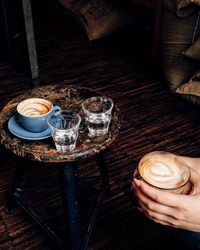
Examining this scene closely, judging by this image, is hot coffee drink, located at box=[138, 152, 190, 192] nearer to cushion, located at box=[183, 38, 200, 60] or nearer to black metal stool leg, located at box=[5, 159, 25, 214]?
black metal stool leg, located at box=[5, 159, 25, 214]

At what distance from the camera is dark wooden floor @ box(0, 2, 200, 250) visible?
6.53ft

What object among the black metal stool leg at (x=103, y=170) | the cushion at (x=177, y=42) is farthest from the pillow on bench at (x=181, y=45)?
the black metal stool leg at (x=103, y=170)

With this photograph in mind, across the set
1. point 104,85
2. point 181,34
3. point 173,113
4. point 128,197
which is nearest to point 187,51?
point 181,34

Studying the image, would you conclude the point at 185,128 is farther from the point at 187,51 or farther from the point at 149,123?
the point at 187,51

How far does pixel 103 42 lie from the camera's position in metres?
4.32

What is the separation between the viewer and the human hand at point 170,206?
1.22 meters

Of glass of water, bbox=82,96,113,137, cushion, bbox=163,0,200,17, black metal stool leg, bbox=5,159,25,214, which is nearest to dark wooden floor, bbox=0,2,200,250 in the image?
black metal stool leg, bbox=5,159,25,214

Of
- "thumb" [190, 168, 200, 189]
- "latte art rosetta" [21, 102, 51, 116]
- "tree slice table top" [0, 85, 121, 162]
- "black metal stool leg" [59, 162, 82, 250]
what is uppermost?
"latte art rosetta" [21, 102, 51, 116]

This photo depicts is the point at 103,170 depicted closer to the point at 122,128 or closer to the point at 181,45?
the point at 122,128

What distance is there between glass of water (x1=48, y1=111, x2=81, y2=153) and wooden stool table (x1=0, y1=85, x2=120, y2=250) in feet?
0.11

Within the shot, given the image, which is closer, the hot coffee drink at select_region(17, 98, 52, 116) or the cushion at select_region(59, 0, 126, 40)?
the hot coffee drink at select_region(17, 98, 52, 116)

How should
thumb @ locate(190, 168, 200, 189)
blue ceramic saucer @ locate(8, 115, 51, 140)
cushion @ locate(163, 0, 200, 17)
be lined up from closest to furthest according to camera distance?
thumb @ locate(190, 168, 200, 189), blue ceramic saucer @ locate(8, 115, 51, 140), cushion @ locate(163, 0, 200, 17)

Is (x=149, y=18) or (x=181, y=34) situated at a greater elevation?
(x=181, y=34)

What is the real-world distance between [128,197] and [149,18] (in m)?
2.97
